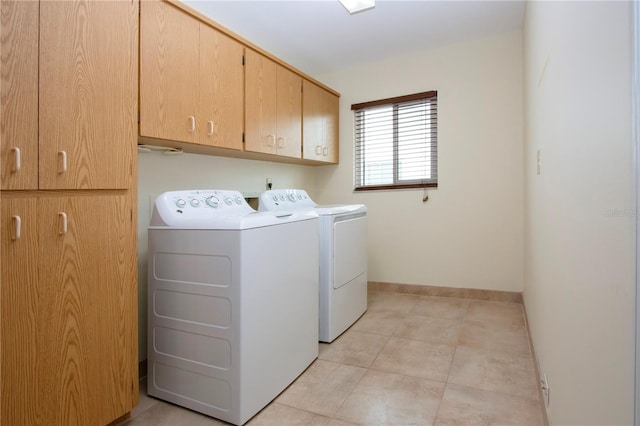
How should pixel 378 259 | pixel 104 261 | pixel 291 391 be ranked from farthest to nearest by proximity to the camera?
pixel 378 259, pixel 291 391, pixel 104 261

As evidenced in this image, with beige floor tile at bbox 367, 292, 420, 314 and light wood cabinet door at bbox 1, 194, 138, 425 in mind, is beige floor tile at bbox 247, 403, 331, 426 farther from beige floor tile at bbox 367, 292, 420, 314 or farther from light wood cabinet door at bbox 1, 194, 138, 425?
beige floor tile at bbox 367, 292, 420, 314

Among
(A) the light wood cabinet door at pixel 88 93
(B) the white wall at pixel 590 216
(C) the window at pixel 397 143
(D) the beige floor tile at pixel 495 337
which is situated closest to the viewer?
(B) the white wall at pixel 590 216

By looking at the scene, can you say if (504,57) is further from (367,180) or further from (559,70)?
(559,70)

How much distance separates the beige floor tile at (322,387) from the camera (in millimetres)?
1688

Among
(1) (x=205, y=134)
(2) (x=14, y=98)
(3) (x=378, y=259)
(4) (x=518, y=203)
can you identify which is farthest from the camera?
(3) (x=378, y=259)

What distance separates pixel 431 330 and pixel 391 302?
2.42 feet

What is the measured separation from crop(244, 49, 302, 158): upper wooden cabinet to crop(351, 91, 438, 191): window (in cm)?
97

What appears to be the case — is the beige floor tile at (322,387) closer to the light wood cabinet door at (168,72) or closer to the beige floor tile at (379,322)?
the beige floor tile at (379,322)

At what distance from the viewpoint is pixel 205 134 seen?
208cm

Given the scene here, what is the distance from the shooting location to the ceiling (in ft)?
8.45

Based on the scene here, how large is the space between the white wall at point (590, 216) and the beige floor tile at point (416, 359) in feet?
→ 2.24

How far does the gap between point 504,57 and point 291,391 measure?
3.17m

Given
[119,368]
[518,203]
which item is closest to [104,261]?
[119,368]

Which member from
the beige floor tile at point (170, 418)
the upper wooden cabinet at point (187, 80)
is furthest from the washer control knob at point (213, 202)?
the beige floor tile at point (170, 418)
